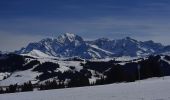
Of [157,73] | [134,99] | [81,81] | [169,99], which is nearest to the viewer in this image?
[169,99]

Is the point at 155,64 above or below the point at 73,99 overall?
above

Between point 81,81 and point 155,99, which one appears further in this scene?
point 81,81

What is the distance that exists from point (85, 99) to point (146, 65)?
288 ft

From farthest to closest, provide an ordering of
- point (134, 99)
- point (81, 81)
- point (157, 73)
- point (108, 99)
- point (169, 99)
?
point (81, 81), point (157, 73), point (108, 99), point (134, 99), point (169, 99)

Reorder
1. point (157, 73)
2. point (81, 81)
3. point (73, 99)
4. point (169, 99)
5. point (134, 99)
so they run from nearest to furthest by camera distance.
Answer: point (169, 99) → point (134, 99) → point (73, 99) → point (157, 73) → point (81, 81)

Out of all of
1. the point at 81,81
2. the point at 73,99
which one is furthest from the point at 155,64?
the point at 73,99

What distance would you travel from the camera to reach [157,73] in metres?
124

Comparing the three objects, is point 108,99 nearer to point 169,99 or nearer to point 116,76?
point 169,99

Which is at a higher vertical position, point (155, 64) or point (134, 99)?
point (155, 64)

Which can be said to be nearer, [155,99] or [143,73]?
[155,99]

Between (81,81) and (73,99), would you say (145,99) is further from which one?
(81,81)

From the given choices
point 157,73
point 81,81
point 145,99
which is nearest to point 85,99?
point 145,99

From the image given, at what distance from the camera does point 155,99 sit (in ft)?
115

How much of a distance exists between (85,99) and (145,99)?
7.58 m
